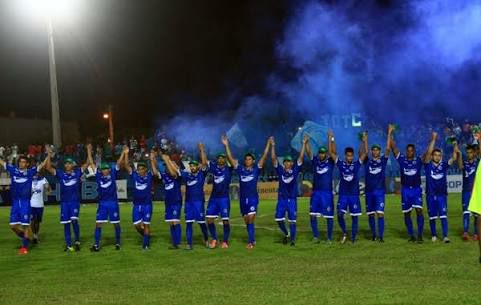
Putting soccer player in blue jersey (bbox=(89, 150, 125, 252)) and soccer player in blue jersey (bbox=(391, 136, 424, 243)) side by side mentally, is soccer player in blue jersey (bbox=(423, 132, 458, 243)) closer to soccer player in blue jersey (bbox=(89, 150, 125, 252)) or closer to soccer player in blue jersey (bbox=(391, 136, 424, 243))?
soccer player in blue jersey (bbox=(391, 136, 424, 243))

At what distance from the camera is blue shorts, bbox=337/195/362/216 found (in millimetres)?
15979

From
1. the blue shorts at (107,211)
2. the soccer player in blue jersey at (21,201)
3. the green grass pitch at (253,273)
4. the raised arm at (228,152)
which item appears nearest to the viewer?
the green grass pitch at (253,273)

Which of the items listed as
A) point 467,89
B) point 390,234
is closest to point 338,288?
point 390,234

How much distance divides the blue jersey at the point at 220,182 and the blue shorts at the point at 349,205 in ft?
9.10

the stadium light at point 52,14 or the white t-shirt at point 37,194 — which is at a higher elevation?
the stadium light at point 52,14

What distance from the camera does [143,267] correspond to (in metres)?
12.9

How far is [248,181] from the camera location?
1591 centimetres

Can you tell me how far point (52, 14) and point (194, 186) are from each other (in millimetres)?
19259

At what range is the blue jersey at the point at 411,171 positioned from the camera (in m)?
15.8

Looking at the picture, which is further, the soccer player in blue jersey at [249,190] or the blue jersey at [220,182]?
the blue jersey at [220,182]

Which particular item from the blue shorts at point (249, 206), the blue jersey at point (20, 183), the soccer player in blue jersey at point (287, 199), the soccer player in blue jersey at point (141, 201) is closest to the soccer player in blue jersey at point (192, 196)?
the soccer player in blue jersey at point (141, 201)

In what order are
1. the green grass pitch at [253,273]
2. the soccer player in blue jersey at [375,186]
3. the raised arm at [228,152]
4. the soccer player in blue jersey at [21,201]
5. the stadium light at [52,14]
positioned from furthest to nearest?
the stadium light at [52,14] → the soccer player in blue jersey at [21,201] → the soccer player in blue jersey at [375,186] → the raised arm at [228,152] → the green grass pitch at [253,273]

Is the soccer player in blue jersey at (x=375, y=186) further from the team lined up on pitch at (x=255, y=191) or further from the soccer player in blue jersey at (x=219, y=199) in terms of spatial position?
the soccer player in blue jersey at (x=219, y=199)

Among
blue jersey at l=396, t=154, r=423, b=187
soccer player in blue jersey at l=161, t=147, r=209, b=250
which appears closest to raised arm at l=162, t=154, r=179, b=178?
soccer player in blue jersey at l=161, t=147, r=209, b=250
